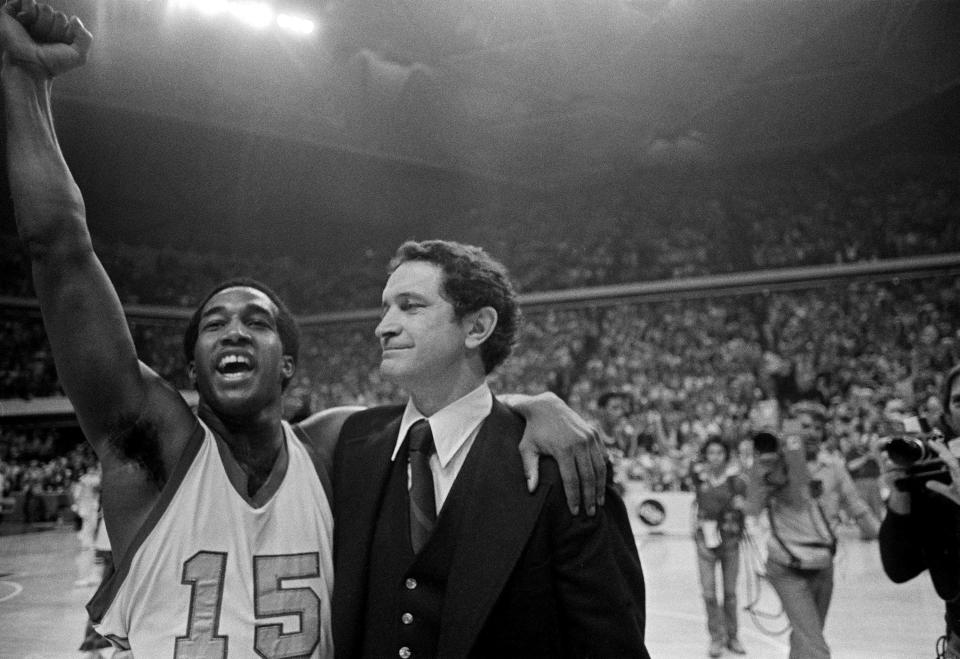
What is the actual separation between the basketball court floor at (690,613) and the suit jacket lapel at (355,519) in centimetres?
502

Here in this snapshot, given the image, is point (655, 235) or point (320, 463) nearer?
point (320, 463)

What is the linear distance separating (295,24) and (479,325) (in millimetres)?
18997

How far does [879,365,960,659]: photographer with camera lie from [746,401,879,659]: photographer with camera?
2051 millimetres

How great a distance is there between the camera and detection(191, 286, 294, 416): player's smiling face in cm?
228

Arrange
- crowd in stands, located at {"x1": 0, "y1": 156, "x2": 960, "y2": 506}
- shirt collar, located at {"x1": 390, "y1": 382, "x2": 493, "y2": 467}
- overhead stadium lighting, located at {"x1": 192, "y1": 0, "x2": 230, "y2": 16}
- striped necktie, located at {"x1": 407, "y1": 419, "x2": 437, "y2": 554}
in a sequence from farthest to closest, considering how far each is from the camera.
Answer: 1. overhead stadium lighting, located at {"x1": 192, "y1": 0, "x2": 230, "y2": 16}
2. crowd in stands, located at {"x1": 0, "y1": 156, "x2": 960, "y2": 506}
3. shirt collar, located at {"x1": 390, "y1": 382, "x2": 493, "y2": 467}
4. striped necktie, located at {"x1": 407, "y1": 419, "x2": 437, "y2": 554}

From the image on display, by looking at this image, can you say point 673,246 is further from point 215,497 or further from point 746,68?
point 215,497

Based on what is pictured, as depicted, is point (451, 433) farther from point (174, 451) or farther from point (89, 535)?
point (89, 535)

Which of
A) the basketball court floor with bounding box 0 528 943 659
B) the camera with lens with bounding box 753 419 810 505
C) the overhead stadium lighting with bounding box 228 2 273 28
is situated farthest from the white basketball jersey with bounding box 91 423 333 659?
the overhead stadium lighting with bounding box 228 2 273 28

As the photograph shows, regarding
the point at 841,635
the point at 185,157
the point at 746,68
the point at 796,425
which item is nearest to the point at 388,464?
the point at 796,425

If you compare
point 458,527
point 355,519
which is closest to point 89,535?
point 355,519

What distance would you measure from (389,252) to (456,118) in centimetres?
637

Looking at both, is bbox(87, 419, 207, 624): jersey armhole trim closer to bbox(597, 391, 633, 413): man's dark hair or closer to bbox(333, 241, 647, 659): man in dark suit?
bbox(333, 241, 647, 659): man in dark suit

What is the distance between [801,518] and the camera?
529 centimetres

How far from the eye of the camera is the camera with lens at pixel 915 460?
289 cm
